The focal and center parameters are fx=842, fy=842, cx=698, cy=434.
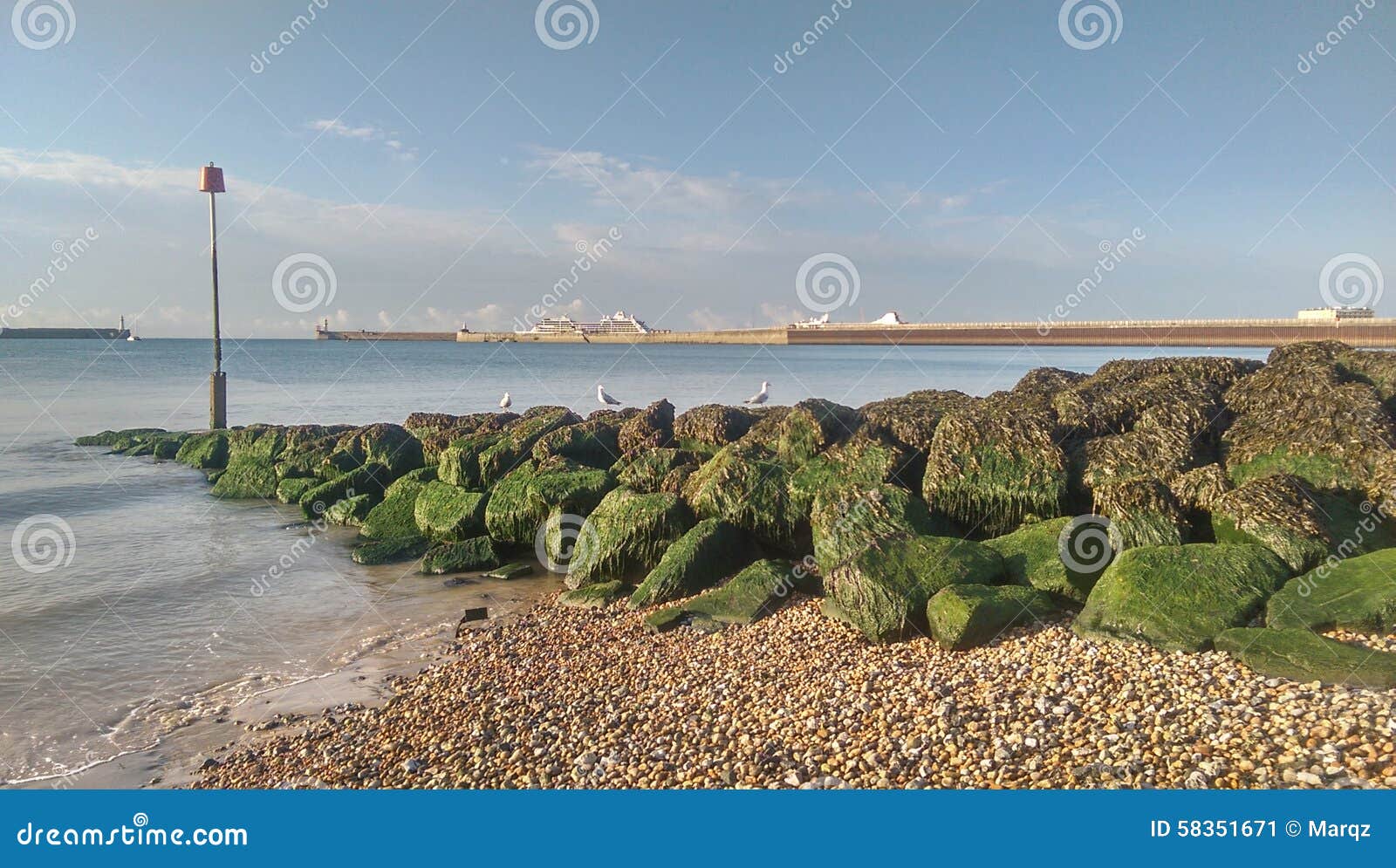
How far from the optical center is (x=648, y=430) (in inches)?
529

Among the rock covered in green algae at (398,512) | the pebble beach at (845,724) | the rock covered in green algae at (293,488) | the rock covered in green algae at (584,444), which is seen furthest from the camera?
the rock covered in green algae at (293,488)

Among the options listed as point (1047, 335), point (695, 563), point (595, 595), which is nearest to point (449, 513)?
point (595, 595)

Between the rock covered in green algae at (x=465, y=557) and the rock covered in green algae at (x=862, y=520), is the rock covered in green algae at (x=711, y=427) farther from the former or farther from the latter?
the rock covered in green algae at (x=862, y=520)

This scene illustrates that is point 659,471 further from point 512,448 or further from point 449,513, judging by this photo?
point 449,513

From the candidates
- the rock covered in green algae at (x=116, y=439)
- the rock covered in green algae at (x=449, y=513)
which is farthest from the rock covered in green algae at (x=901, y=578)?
the rock covered in green algae at (x=116, y=439)

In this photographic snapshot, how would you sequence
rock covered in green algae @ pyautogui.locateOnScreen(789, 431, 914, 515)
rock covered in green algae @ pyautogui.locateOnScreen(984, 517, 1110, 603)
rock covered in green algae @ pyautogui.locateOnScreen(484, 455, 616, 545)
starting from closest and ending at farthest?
rock covered in green algae @ pyautogui.locateOnScreen(984, 517, 1110, 603) < rock covered in green algae @ pyautogui.locateOnScreen(789, 431, 914, 515) < rock covered in green algae @ pyautogui.locateOnScreen(484, 455, 616, 545)

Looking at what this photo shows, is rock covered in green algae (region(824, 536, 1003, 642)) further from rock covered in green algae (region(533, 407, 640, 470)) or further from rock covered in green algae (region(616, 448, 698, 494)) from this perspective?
rock covered in green algae (region(533, 407, 640, 470))

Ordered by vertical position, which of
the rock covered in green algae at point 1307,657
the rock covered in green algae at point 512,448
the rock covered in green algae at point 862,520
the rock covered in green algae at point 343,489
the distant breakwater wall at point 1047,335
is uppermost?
the distant breakwater wall at point 1047,335

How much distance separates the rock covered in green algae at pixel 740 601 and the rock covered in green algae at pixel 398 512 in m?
5.69

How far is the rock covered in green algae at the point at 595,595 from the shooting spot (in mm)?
9336

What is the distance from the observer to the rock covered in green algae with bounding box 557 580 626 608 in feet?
30.6

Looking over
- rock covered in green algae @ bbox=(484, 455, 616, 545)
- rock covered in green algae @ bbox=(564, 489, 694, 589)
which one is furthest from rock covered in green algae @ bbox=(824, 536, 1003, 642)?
rock covered in green algae @ bbox=(484, 455, 616, 545)

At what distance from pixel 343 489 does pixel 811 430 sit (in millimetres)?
8905

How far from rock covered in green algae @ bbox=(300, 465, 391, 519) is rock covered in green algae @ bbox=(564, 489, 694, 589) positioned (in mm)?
6165
